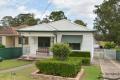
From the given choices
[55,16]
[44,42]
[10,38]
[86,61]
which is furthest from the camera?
[55,16]

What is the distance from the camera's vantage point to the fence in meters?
39.1

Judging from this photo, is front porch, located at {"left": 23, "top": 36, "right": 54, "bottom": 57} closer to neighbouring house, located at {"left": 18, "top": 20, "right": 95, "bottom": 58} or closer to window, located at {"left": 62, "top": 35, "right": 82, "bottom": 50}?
neighbouring house, located at {"left": 18, "top": 20, "right": 95, "bottom": 58}

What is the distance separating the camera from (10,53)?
41000 mm

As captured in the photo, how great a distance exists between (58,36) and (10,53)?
6982 millimetres

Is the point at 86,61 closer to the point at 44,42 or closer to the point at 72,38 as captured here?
the point at 72,38

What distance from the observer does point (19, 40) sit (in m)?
50.6

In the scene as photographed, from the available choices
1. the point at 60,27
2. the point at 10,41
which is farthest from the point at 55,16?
the point at 60,27

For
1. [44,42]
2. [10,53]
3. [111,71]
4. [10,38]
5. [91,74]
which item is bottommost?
[111,71]

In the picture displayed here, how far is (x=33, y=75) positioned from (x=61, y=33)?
1885cm

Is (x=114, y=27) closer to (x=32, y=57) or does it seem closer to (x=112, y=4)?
(x=112, y=4)

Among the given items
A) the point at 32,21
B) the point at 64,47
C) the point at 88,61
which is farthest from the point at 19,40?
the point at 32,21

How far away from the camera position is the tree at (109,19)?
49706 mm

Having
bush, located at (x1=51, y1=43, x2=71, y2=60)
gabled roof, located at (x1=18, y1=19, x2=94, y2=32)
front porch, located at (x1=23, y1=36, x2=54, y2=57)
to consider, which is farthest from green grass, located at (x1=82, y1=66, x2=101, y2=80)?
front porch, located at (x1=23, y1=36, x2=54, y2=57)

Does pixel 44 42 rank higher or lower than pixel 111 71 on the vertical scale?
higher
